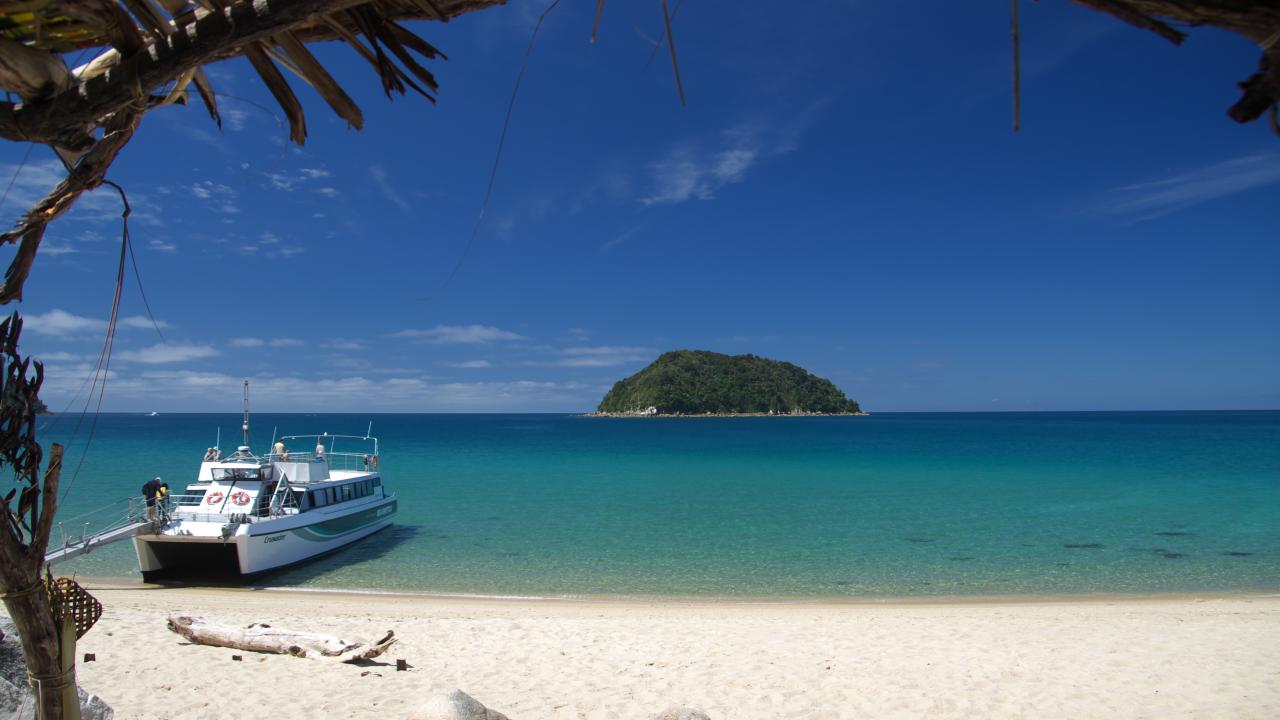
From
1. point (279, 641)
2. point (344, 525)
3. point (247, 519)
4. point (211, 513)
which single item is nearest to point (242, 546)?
point (247, 519)

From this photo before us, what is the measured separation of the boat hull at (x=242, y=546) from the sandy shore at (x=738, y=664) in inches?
86.7

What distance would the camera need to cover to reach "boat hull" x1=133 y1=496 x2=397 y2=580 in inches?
590

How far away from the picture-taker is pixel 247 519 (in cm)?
1520

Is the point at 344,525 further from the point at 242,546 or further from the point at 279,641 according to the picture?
the point at 279,641

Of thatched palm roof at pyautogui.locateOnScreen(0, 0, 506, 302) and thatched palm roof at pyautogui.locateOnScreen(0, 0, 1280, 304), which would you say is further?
thatched palm roof at pyautogui.locateOnScreen(0, 0, 506, 302)

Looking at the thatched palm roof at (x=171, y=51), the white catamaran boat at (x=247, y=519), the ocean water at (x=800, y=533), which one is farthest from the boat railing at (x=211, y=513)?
the thatched palm roof at (x=171, y=51)

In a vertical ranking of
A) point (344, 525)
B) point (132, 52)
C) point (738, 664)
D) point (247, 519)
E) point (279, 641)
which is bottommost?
point (738, 664)

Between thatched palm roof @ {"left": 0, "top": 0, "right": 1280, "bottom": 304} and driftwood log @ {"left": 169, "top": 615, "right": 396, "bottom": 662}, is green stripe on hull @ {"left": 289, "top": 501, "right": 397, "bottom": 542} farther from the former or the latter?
thatched palm roof @ {"left": 0, "top": 0, "right": 1280, "bottom": 304}

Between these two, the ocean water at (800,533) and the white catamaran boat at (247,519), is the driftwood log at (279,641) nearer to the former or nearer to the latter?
the ocean water at (800,533)

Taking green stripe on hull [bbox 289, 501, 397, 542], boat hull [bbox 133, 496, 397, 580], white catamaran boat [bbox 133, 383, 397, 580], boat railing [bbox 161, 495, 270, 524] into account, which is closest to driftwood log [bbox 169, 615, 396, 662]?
boat hull [bbox 133, 496, 397, 580]

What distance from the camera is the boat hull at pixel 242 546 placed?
14977 mm

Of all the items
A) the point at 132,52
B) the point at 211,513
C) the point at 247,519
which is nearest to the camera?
the point at 132,52

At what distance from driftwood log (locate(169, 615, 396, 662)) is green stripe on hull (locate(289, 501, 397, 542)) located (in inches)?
290

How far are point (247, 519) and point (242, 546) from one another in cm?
64
